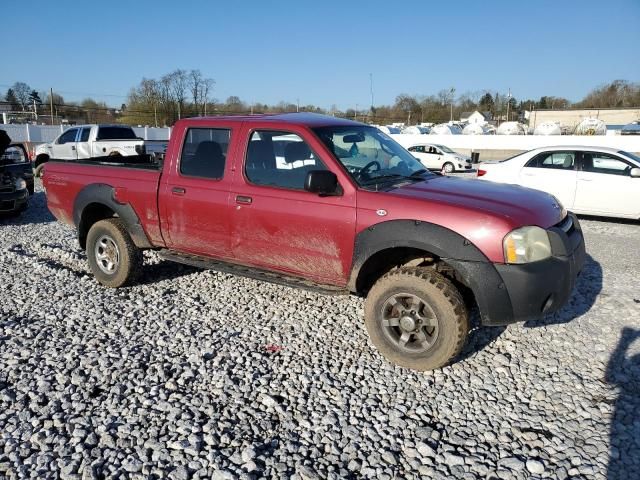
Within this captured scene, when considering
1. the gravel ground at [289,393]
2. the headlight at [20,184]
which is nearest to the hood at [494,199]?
the gravel ground at [289,393]

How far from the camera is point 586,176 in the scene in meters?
9.90

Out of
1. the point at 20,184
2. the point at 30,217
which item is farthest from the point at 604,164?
the point at 30,217

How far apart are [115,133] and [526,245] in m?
16.2

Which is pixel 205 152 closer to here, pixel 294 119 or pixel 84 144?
pixel 294 119

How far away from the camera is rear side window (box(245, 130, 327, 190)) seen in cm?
432

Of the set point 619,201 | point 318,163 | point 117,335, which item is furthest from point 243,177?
point 619,201

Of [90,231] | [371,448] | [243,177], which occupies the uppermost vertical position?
[243,177]

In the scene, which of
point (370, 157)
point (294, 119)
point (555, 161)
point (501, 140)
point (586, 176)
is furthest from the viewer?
point (501, 140)

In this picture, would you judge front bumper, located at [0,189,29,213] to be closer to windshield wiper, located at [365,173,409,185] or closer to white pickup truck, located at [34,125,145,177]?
white pickup truck, located at [34,125,145,177]

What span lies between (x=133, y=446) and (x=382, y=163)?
10.1ft

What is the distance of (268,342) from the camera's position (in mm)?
4320

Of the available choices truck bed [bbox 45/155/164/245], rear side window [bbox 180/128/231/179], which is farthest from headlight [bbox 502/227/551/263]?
truck bed [bbox 45/155/164/245]

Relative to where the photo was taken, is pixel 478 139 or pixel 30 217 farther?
pixel 478 139

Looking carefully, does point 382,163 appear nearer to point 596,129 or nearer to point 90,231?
point 90,231
